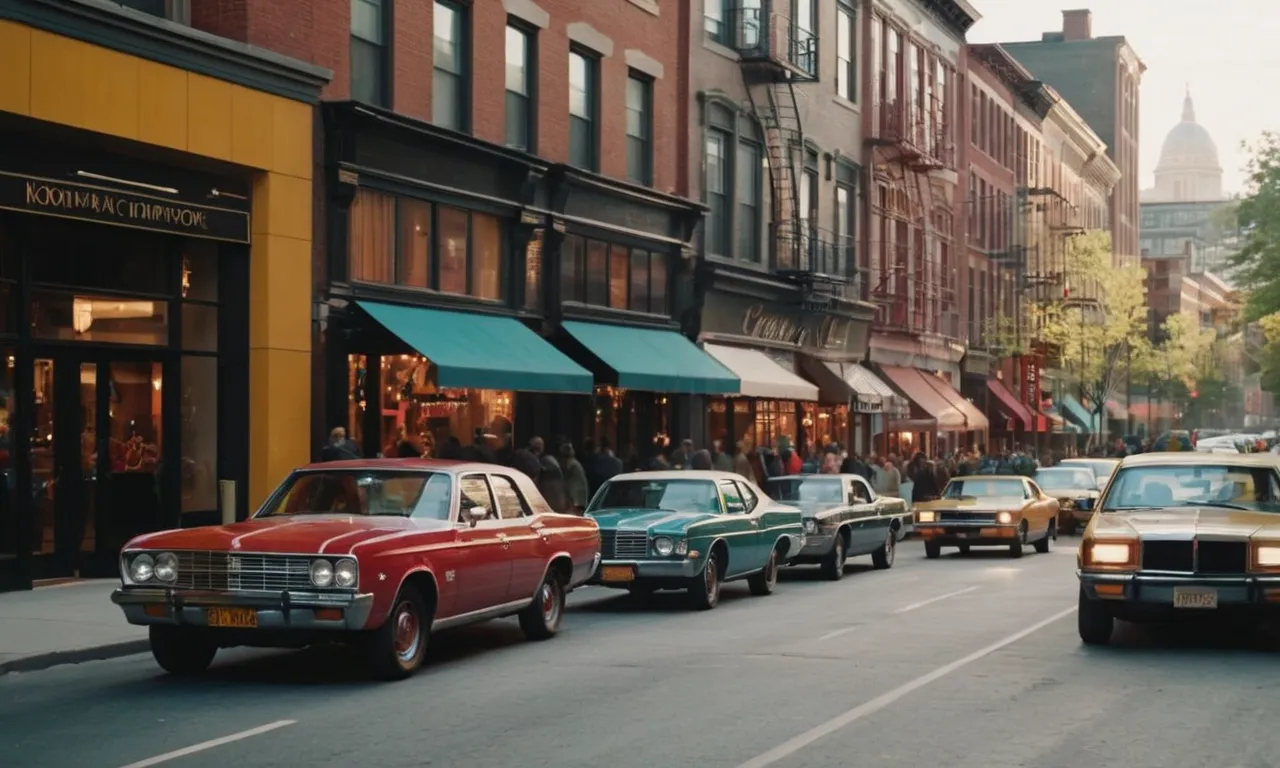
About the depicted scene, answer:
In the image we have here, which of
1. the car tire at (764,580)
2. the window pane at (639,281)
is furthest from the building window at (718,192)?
the car tire at (764,580)

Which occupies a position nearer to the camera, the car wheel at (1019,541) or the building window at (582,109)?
the car wheel at (1019,541)

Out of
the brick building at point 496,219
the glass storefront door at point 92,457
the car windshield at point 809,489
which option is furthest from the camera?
the car windshield at point 809,489

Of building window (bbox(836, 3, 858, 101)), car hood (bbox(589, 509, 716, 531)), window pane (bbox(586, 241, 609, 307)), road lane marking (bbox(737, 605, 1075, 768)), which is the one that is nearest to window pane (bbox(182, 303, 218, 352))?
car hood (bbox(589, 509, 716, 531))

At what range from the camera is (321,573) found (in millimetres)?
12445

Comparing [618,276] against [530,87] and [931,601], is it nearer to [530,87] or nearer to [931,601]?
[530,87]

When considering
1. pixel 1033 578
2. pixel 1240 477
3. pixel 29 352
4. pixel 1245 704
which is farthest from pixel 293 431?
pixel 1245 704

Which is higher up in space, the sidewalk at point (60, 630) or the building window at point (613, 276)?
the building window at point (613, 276)

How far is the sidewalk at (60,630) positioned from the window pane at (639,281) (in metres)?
15.7

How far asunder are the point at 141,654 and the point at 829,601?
28.2 feet

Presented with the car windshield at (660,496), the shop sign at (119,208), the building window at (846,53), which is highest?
the building window at (846,53)

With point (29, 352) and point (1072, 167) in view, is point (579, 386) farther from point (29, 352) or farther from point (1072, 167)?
point (1072, 167)

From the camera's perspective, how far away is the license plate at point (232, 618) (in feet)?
40.8

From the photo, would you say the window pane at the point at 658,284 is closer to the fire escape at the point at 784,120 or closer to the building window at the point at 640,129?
the building window at the point at 640,129

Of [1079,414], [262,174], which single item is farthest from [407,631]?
[1079,414]
